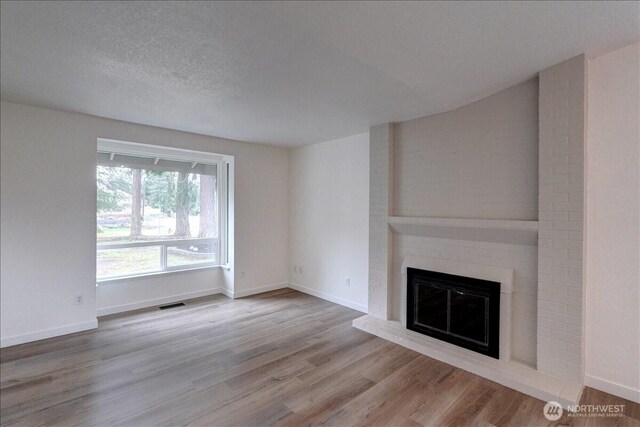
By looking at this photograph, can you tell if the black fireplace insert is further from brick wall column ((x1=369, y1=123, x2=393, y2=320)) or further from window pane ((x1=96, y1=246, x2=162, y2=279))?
window pane ((x1=96, y1=246, x2=162, y2=279))

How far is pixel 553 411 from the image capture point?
215 centimetres

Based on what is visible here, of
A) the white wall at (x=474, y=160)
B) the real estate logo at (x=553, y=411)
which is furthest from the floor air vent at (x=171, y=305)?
the real estate logo at (x=553, y=411)

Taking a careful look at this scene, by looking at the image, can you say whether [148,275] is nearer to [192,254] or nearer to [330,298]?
[192,254]

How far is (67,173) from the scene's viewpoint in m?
3.41

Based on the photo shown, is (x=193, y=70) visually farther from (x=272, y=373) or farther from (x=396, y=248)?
(x=396, y=248)

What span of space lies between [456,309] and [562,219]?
1276 millimetres

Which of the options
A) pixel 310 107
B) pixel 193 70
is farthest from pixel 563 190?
pixel 193 70

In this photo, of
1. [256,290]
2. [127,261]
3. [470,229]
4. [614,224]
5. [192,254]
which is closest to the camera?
[614,224]

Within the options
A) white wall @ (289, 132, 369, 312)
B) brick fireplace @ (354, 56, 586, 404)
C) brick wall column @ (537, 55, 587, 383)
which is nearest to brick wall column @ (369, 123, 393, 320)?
A: brick fireplace @ (354, 56, 586, 404)

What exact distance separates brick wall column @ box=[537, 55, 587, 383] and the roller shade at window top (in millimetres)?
4336

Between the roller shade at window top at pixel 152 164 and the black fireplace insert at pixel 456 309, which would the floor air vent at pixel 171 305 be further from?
the black fireplace insert at pixel 456 309

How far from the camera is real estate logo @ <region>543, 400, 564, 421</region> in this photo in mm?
2092

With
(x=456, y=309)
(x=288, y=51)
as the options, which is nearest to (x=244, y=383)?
(x=456, y=309)

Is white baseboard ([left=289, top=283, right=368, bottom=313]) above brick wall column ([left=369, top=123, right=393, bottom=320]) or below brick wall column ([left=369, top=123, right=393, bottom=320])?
below
